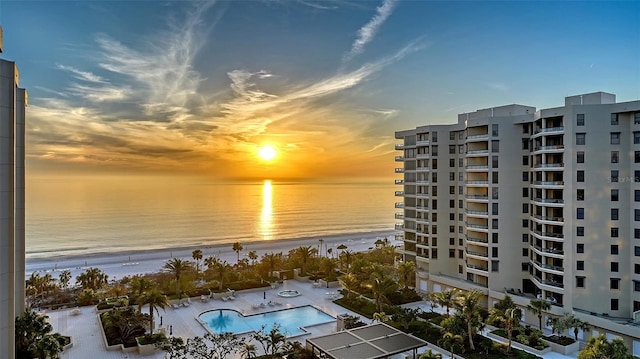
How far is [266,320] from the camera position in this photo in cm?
3069

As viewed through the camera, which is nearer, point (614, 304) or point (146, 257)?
point (614, 304)

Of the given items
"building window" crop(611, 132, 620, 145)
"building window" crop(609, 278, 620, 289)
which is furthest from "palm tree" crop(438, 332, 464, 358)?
"building window" crop(611, 132, 620, 145)

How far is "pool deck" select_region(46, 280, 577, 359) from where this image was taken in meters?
24.2

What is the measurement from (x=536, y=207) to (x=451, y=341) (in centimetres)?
1418

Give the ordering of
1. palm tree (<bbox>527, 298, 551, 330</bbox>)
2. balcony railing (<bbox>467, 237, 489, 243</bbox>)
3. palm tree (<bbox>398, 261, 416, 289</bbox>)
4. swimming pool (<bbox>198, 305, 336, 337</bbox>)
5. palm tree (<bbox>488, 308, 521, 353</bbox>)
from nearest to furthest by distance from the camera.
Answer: palm tree (<bbox>488, 308, 521, 353</bbox>) → palm tree (<bbox>527, 298, 551, 330</bbox>) → swimming pool (<bbox>198, 305, 336, 337</bbox>) → balcony railing (<bbox>467, 237, 489, 243</bbox>) → palm tree (<bbox>398, 261, 416, 289</bbox>)

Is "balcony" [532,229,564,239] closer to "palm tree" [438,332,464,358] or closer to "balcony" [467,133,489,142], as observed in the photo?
"balcony" [467,133,489,142]

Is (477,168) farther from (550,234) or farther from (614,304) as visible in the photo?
(614,304)

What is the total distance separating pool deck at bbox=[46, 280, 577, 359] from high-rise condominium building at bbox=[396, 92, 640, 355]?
5.53 metres

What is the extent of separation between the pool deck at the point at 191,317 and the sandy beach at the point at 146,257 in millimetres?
22146

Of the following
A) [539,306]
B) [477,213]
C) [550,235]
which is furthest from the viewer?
[477,213]

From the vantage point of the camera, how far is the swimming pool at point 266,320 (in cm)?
2883

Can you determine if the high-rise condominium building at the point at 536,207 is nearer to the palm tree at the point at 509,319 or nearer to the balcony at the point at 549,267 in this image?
the balcony at the point at 549,267

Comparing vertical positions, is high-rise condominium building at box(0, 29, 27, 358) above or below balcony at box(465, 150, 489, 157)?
below

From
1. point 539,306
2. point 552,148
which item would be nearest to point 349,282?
point 539,306
